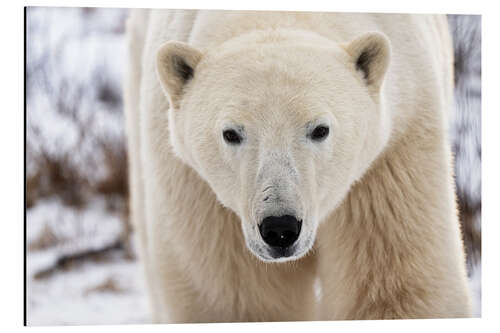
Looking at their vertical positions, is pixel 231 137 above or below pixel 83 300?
above

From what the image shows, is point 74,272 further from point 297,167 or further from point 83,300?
point 297,167

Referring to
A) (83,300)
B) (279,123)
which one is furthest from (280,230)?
(83,300)

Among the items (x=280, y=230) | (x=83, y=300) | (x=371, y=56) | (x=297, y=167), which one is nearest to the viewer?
(x=280, y=230)

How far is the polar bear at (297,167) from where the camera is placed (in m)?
3.41

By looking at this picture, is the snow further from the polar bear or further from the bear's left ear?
the bear's left ear

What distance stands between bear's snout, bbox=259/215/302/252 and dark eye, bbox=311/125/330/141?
374mm

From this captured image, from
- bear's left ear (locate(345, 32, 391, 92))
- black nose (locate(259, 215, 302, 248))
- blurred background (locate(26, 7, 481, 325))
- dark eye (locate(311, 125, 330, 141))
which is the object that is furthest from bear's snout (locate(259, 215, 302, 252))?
blurred background (locate(26, 7, 481, 325))

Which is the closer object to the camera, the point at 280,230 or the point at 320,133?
the point at 280,230

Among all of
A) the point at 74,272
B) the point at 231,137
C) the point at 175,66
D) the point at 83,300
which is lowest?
the point at 83,300

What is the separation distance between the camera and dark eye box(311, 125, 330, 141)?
3416mm

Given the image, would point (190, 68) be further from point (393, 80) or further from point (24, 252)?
point (24, 252)

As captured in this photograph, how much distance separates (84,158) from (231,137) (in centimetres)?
149

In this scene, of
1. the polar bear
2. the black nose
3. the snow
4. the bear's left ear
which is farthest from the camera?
the snow

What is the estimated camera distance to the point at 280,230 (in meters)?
3.24
